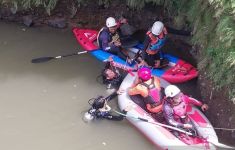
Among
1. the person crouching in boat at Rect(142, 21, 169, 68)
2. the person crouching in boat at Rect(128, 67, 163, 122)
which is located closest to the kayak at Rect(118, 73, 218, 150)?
the person crouching in boat at Rect(128, 67, 163, 122)

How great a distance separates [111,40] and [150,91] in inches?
73.3

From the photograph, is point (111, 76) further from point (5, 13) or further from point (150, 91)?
point (5, 13)

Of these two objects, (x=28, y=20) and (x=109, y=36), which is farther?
(x=28, y=20)

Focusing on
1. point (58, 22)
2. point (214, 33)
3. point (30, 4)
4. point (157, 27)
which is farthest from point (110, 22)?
point (214, 33)

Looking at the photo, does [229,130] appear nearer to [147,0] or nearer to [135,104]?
[135,104]

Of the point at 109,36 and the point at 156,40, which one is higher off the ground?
the point at 156,40

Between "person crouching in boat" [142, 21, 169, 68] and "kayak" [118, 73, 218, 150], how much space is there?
3.53 feet

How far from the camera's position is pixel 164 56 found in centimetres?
922

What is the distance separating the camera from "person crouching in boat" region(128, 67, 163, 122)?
26.4ft

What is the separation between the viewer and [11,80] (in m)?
8.97

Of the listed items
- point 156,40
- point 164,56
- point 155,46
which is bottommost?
point 164,56

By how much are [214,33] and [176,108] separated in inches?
56.1

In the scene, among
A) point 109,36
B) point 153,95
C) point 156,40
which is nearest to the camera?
point 153,95

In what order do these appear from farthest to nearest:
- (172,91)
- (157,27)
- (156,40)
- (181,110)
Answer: (156,40)
(157,27)
(181,110)
(172,91)
